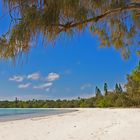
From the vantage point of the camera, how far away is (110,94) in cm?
4550

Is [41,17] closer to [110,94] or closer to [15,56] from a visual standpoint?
[15,56]

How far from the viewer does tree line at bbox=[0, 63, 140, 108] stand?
34.4 meters

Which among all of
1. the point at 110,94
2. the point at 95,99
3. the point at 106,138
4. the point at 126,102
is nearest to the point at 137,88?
the point at 126,102

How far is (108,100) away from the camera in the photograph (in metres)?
46.3

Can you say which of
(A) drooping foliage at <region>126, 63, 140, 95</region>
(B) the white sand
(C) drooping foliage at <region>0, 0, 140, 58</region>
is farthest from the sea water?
(C) drooping foliage at <region>0, 0, 140, 58</region>

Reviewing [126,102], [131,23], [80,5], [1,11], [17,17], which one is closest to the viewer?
[1,11]

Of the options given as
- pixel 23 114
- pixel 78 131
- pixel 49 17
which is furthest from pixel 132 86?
pixel 49 17

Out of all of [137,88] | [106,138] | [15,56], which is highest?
[137,88]

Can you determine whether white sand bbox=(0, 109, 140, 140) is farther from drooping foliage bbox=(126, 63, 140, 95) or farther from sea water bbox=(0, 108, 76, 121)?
drooping foliage bbox=(126, 63, 140, 95)

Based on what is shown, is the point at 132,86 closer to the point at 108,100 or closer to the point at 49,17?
the point at 108,100

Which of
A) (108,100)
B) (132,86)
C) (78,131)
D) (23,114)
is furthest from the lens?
(108,100)

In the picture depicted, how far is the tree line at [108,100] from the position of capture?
34.4m

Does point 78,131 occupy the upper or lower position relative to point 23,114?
lower

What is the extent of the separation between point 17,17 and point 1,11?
0.19m
